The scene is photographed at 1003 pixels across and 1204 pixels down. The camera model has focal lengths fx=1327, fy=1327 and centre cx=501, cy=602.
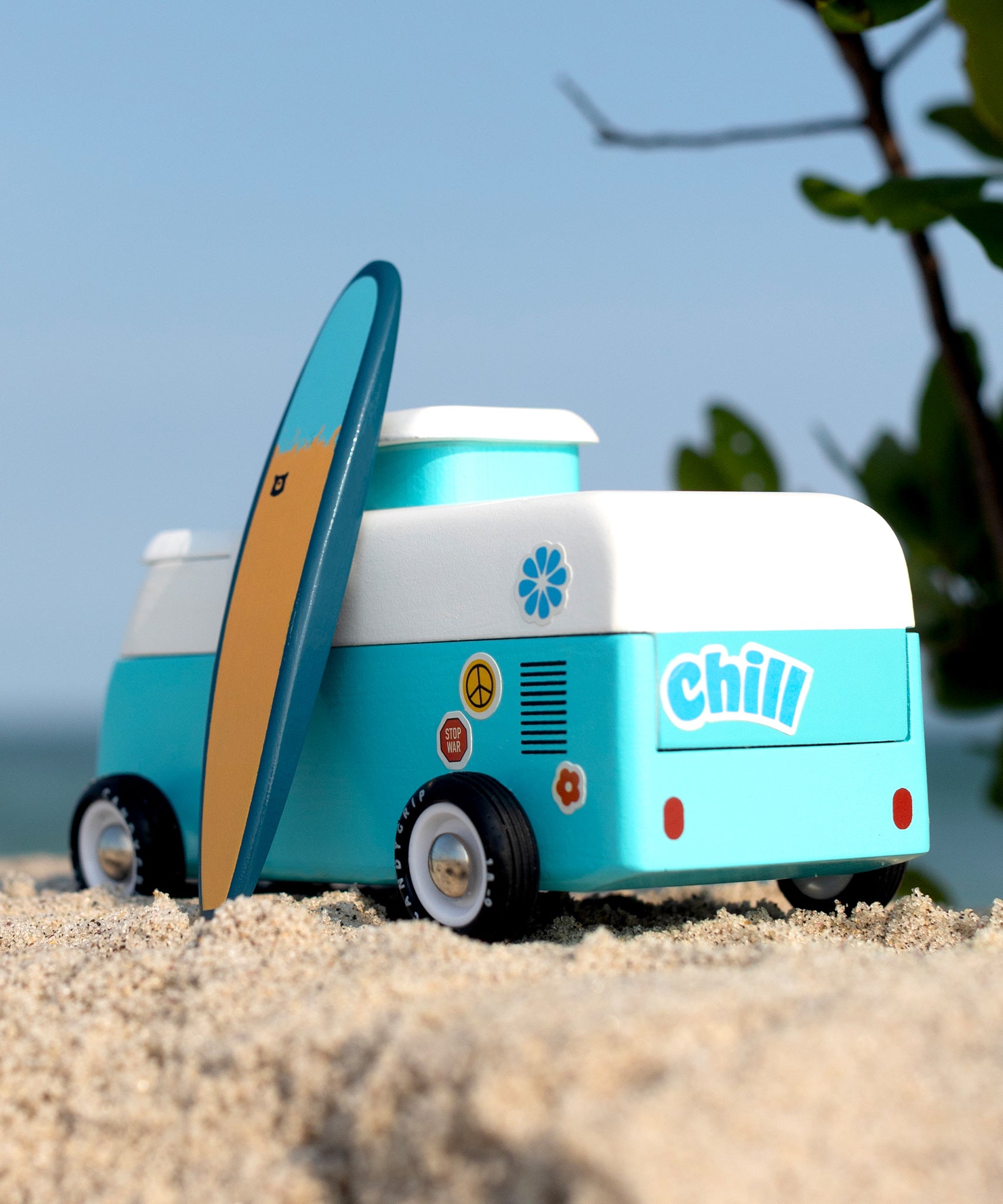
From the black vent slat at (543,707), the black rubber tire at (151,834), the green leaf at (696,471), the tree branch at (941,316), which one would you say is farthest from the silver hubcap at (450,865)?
the green leaf at (696,471)

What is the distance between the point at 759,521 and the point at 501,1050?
6.75 feet

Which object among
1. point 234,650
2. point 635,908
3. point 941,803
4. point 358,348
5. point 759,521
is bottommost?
point 941,803

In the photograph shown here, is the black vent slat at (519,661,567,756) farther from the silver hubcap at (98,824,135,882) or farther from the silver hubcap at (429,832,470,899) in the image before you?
the silver hubcap at (98,824,135,882)

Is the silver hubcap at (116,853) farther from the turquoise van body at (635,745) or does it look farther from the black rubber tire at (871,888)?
the black rubber tire at (871,888)

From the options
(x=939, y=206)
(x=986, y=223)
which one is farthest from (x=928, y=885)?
(x=939, y=206)

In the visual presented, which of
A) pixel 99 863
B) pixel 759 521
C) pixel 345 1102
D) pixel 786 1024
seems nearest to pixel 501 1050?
pixel 345 1102

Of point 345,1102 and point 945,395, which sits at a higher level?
point 945,395

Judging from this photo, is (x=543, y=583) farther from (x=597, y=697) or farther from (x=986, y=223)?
(x=986, y=223)

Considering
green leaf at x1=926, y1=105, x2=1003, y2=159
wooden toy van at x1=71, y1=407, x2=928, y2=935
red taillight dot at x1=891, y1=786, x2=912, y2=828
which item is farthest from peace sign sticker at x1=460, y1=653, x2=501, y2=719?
green leaf at x1=926, y1=105, x2=1003, y2=159

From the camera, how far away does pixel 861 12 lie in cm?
432

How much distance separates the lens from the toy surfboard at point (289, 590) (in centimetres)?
389

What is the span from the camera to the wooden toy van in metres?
3.40

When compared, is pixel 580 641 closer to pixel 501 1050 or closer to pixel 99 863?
pixel 501 1050

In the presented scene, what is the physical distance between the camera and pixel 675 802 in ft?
11.1
